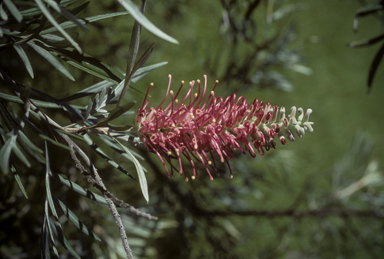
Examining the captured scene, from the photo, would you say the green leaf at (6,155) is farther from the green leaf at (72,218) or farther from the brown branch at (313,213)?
the brown branch at (313,213)

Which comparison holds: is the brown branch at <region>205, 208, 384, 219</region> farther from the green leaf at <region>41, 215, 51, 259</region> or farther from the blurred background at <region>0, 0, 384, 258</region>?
the green leaf at <region>41, 215, 51, 259</region>

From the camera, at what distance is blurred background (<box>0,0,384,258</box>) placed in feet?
2.94

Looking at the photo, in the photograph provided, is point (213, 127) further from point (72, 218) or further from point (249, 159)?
point (249, 159)

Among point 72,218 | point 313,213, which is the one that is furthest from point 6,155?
point 313,213

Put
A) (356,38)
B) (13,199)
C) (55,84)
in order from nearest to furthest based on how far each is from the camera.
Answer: (13,199)
(55,84)
(356,38)

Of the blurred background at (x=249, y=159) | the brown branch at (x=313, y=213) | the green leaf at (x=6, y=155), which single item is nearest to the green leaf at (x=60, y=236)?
the green leaf at (x=6, y=155)

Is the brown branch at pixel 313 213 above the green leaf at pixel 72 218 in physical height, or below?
below

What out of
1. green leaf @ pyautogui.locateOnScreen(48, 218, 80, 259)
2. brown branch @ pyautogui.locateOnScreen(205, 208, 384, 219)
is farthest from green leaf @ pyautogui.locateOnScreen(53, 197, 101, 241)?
brown branch @ pyautogui.locateOnScreen(205, 208, 384, 219)

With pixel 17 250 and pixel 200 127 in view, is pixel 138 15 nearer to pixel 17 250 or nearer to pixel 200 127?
pixel 200 127

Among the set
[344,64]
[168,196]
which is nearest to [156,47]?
[168,196]

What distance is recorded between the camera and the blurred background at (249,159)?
0.90 m

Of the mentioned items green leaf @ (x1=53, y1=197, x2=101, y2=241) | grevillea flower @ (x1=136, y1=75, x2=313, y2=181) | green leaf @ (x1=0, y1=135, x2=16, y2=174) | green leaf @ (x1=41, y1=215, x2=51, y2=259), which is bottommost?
green leaf @ (x1=41, y1=215, x2=51, y2=259)

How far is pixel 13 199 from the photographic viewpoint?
0.72m

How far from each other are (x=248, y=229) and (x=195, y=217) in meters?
0.32
